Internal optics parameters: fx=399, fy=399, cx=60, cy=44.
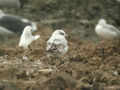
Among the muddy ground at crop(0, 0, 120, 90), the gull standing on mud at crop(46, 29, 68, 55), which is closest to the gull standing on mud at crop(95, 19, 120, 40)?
the muddy ground at crop(0, 0, 120, 90)

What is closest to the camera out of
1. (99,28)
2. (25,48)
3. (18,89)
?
(18,89)

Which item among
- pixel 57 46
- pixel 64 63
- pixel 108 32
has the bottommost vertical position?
pixel 64 63

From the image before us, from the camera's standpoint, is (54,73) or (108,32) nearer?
(54,73)

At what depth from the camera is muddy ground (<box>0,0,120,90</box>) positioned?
564 cm

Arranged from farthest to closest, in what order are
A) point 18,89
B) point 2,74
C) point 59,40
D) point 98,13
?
point 98,13
point 59,40
point 2,74
point 18,89

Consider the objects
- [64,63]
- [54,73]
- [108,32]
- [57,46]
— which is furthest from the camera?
[108,32]

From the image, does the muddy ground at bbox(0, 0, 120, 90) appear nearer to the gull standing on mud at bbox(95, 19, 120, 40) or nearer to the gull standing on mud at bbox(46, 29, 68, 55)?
the gull standing on mud at bbox(46, 29, 68, 55)

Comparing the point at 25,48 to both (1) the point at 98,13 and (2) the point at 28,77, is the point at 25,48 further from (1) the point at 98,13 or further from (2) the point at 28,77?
(1) the point at 98,13

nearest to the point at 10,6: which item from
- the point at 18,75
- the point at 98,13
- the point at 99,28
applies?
the point at 98,13

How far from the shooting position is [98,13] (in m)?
15.6

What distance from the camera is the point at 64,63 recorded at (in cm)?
701

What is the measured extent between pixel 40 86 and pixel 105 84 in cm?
110

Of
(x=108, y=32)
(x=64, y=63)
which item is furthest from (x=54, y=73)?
(x=108, y=32)

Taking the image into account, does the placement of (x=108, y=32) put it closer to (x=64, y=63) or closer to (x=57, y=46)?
(x=57, y=46)
